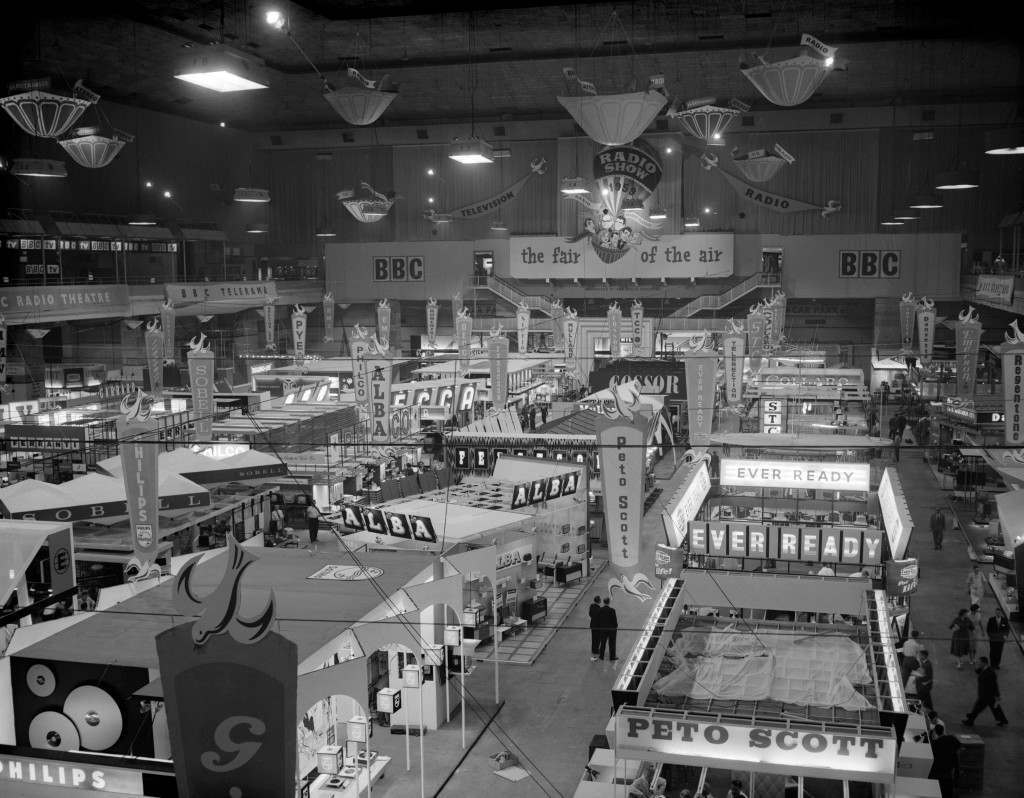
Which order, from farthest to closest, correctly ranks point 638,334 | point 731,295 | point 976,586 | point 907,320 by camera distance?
point 731,295 → point 907,320 → point 638,334 → point 976,586

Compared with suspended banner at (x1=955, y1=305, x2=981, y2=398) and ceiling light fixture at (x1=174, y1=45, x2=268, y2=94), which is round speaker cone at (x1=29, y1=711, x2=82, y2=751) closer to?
ceiling light fixture at (x1=174, y1=45, x2=268, y2=94)

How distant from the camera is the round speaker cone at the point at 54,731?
29.9 feet

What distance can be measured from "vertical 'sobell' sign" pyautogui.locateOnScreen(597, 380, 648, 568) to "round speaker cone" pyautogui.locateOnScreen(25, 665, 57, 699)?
5108 mm

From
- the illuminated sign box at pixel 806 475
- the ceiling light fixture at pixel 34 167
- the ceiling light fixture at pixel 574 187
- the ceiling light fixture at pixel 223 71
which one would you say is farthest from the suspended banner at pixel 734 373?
the ceiling light fixture at pixel 34 167

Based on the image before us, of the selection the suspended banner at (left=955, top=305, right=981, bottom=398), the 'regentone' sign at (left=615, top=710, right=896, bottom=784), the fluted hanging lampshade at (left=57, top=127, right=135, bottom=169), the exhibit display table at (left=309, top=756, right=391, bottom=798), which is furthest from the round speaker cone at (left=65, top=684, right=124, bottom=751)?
the suspended banner at (left=955, top=305, right=981, bottom=398)

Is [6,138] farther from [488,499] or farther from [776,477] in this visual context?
[776,477]

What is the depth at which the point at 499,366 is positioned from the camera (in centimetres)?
2212

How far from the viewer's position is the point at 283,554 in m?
11.5

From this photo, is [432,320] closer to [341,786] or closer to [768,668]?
[341,786]

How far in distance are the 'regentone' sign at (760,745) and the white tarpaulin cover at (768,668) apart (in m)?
0.71

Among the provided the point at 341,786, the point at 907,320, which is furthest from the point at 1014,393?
the point at 907,320

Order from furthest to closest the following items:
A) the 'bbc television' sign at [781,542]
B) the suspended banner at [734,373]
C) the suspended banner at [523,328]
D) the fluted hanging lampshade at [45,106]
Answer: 1. the suspended banner at [523,328]
2. the suspended banner at [734,373]
3. the fluted hanging lampshade at [45,106]
4. the 'bbc television' sign at [781,542]

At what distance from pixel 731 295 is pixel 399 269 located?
12.9m

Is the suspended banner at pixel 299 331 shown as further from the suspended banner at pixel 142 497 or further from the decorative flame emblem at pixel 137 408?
the suspended banner at pixel 142 497
